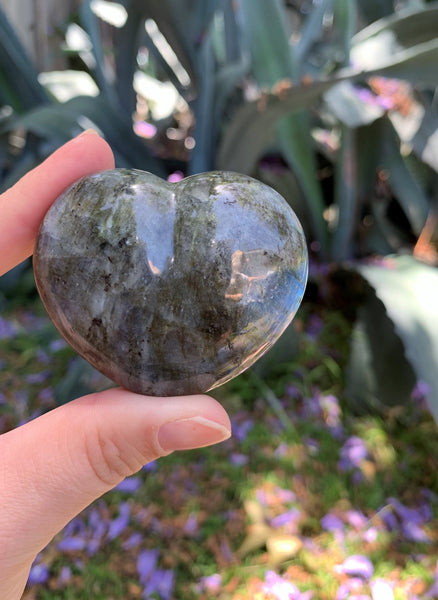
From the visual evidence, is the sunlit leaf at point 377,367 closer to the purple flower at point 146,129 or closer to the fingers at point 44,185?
the fingers at point 44,185

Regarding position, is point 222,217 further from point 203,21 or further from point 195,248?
point 203,21

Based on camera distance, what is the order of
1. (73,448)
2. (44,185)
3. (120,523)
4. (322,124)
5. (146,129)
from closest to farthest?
1. (73,448)
2. (44,185)
3. (120,523)
4. (322,124)
5. (146,129)

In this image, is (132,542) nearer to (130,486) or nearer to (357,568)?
(130,486)

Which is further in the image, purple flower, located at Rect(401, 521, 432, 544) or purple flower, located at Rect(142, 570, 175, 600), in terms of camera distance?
purple flower, located at Rect(401, 521, 432, 544)

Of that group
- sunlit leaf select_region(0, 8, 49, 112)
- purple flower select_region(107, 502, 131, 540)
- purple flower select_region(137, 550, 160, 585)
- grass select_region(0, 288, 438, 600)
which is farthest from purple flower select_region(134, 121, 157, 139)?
purple flower select_region(137, 550, 160, 585)

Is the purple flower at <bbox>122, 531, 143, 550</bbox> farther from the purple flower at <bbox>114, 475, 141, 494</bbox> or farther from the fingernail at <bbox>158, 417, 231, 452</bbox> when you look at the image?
the fingernail at <bbox>158, 417, 231, 452</bbox>

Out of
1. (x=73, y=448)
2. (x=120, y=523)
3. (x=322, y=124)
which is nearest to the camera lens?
(x=73, y=448)

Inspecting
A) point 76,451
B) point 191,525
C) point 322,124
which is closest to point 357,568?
point 191,525
